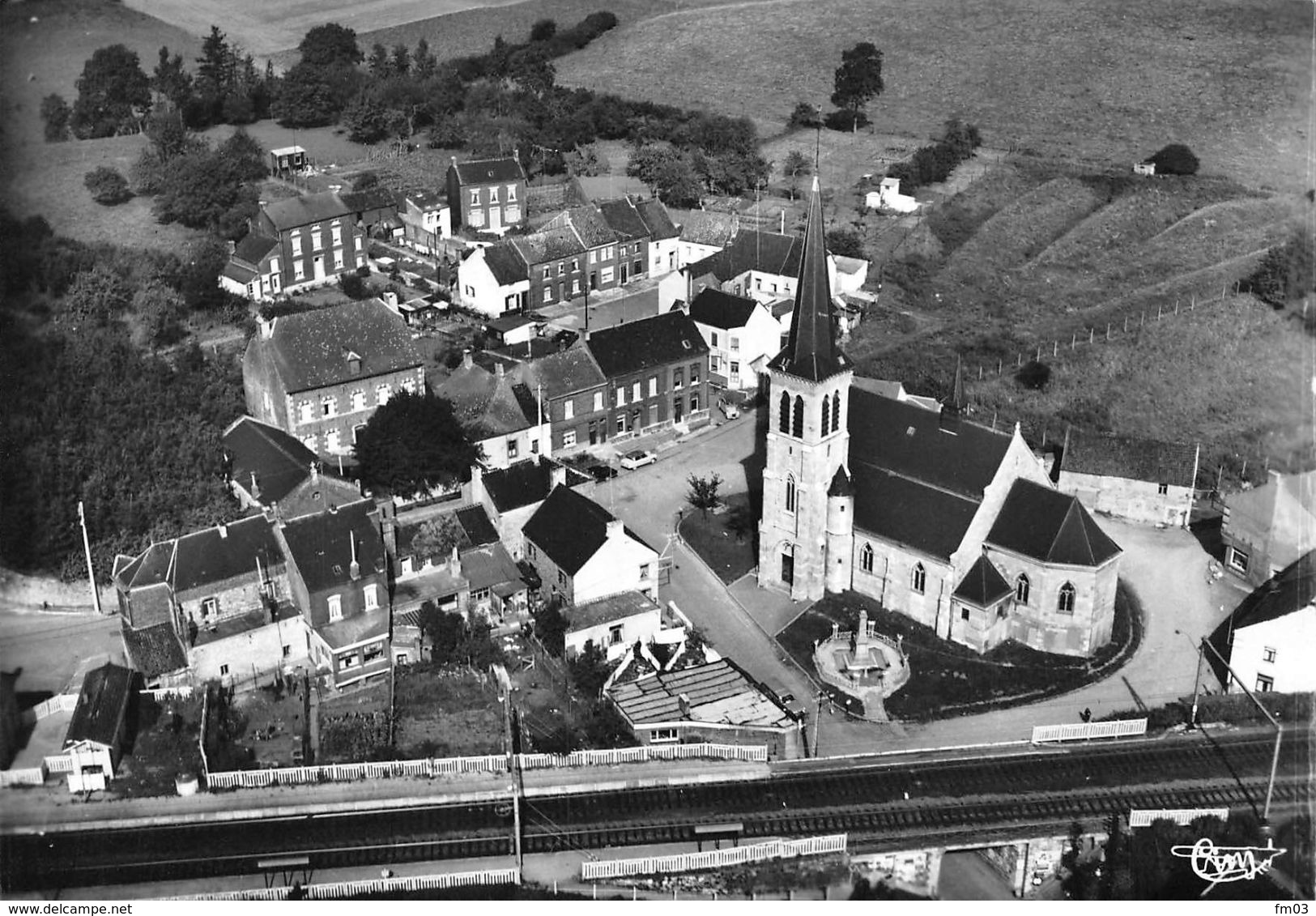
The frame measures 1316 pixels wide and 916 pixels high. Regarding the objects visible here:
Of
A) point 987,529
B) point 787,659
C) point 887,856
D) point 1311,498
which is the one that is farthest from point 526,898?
point 1311,498

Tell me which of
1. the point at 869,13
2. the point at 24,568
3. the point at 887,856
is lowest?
the point at 887,856

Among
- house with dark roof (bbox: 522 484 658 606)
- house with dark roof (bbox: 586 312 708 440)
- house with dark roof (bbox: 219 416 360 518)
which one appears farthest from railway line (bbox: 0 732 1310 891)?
house with dark roof (bbox: 586 312 708 440)

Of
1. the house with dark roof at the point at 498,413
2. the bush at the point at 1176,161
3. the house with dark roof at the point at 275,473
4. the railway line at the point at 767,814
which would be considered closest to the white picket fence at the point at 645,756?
the railway line at the point at 767,814

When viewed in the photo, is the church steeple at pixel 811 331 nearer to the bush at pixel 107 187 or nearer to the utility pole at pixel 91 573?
the utility pole at pixel 91 573

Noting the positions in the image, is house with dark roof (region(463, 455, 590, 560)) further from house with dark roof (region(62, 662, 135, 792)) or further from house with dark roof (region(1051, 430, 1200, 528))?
house with dark roof (region(1051, 430, 1200, 528))

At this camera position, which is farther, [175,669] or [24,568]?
[24,568]

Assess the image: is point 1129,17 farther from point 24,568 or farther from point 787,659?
point 24,568
